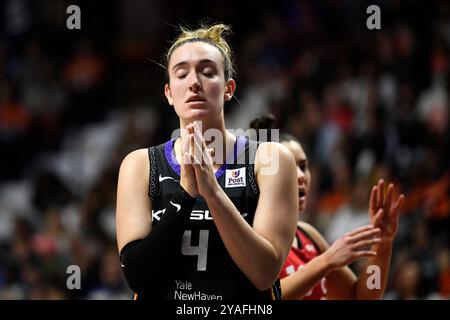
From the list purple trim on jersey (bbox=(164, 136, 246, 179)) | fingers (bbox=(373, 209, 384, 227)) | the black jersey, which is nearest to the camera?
the black jersey

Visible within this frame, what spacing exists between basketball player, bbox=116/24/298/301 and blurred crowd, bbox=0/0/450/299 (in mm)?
2877

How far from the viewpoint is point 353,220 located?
7523mm

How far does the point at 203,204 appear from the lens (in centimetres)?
318

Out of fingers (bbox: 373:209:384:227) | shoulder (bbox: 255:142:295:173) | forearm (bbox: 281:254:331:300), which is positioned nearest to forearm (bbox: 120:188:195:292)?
shoulder (bbox: 255:142:295:173)

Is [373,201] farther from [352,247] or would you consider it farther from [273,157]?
[273,157]

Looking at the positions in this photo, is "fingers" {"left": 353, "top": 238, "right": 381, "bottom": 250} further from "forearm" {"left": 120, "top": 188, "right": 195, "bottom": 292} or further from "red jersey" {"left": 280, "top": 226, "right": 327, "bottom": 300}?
"forearm" {"left": 120, "top": 188, "right": 195, "bottom": 292}

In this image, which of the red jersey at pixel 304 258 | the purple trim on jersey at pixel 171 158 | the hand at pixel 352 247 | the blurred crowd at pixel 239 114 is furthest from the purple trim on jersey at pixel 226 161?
the blurred crowd at pixel 239 114

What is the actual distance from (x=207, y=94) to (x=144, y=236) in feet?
1.99

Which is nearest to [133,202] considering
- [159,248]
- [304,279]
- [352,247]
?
[159,248]

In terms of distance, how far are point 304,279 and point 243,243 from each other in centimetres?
100

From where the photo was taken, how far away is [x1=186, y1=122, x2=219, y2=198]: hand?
294cm

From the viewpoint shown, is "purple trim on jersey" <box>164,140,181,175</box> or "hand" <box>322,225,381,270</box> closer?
"purple trim on jersey" <box>164,140,181,175</box>
